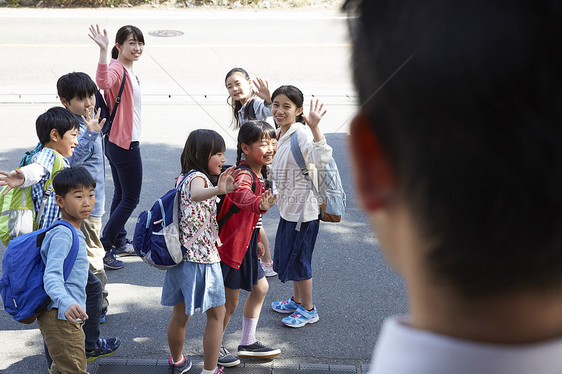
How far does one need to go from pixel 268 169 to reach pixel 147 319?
146 cm

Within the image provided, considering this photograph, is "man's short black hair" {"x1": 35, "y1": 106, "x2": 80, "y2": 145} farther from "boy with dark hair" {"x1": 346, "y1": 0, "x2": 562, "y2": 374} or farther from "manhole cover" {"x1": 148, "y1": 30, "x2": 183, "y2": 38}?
"manhole cover" {"x1": 148, "y1": 30, "x2": 183, "y2": 38}

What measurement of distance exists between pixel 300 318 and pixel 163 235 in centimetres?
142

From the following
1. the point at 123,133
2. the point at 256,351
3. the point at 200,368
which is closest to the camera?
the point at 200,368

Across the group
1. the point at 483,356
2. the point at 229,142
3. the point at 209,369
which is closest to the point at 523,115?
the point at 483,356

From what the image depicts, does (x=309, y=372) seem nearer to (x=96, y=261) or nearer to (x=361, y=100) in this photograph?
(x=96, y=261)

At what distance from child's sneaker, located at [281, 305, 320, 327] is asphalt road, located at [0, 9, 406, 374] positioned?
2.3 inches

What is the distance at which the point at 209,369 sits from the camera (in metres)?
3.74

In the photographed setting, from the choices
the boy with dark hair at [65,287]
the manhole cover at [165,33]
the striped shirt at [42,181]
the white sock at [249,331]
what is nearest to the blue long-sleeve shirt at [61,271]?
the boy with dark hair at [65,287]

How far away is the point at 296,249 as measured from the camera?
4316 millimetres

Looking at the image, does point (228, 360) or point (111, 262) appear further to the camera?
point (111, 262)

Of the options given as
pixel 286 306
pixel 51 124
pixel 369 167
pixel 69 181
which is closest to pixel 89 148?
pixel 51 124

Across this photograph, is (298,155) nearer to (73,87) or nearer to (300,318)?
(300,318)

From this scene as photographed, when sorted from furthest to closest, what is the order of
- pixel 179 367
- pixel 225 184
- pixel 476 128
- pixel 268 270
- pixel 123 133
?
1. pixel 268 270
2. pixel 123 133
3. pixel 179 367
4. pixel 225 184
5. pixel 476 128

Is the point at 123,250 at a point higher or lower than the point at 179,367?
higher
